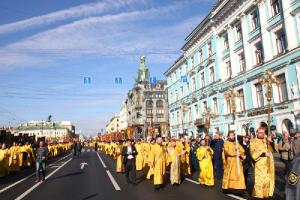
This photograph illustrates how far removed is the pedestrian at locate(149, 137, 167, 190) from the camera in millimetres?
12547

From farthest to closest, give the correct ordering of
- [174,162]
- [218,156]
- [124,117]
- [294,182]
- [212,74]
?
[124,117]
[212,74]
[218,156]
[174,162]
[294,182]

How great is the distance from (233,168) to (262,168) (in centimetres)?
159

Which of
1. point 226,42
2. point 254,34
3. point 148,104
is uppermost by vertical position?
point 148,104

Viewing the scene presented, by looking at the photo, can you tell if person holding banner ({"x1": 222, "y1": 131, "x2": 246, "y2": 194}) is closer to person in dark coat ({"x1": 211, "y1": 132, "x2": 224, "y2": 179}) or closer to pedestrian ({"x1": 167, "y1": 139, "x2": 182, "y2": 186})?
pedestrian ({"x1": 167, "y1": 139, "x2": 182, "y2": 186})

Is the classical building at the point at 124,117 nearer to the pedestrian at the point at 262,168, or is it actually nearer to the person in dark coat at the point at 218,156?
the person in dark coat at the point at 218,156

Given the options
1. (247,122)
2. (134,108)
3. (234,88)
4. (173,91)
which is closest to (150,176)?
(247,122)

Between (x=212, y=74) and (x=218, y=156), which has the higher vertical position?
(x=212, y=74)

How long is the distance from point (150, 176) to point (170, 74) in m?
45.9

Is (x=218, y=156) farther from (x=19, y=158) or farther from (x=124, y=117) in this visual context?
(x=124, y=117)

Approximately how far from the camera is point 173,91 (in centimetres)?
5944

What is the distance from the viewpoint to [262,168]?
919 cm

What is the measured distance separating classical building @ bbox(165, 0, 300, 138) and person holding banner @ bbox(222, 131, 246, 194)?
16540mm

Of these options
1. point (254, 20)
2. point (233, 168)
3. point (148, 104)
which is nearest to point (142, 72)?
point (148, 104)

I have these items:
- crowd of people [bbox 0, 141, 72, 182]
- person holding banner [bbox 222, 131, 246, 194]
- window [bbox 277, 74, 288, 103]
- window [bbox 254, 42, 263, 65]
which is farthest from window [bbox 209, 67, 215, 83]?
person holding banner [bbox 222, 131, 246, 194]
